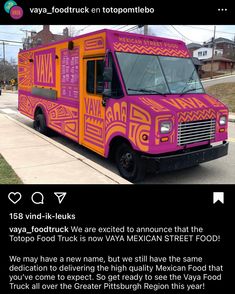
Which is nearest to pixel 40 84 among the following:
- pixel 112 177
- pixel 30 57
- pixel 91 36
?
pixel 30 57

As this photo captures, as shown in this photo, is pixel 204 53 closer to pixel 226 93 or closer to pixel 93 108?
pixel 226 93

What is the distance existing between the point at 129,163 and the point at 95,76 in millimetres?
1970

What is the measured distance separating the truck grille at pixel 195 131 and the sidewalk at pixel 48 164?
1250 mm

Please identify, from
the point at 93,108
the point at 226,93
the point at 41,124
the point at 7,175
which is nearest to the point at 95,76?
the point at 93,108

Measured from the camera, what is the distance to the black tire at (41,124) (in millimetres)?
9500

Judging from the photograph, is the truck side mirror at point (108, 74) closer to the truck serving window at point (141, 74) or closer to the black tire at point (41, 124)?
the truck serving window at point (141, 74)

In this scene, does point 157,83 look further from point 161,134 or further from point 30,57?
point 30,57

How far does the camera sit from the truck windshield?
560 cm

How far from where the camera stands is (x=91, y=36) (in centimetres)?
633

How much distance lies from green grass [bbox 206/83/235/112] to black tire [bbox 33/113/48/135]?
13.4 meters

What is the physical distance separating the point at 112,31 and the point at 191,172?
316cm

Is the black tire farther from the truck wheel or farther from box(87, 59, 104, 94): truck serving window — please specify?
the truck wheel

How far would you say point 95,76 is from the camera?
6.32 metres

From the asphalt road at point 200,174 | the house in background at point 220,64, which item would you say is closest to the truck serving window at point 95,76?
the asphalt road at point 200,174
